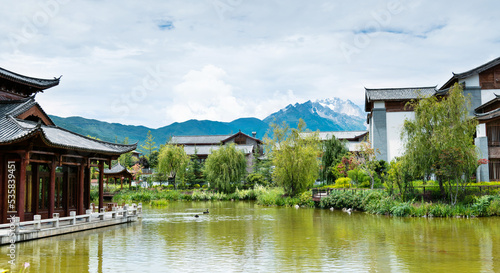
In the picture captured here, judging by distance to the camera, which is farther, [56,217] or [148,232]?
[148,232]

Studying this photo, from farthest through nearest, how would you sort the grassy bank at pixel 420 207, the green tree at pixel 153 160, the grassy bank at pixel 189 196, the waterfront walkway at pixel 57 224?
the green tree at pixel 153 160, the grassy bank at pixel 189 196, the grassy bank at pixel 420 207, the waterfront walkway at pixel 57 224

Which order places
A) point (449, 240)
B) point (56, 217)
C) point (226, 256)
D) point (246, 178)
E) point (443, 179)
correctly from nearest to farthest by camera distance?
point (226, 256) → point (449, 240) → point (56, 217) → point (443, 179) → point (246, 178)

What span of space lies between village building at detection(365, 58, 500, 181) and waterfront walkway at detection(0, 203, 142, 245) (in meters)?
15.3

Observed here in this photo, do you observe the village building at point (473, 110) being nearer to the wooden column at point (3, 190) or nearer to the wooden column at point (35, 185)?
the wooden column at point (35, 185)

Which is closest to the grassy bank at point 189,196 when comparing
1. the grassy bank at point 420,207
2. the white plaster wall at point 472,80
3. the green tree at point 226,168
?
the green tree at point 226,168

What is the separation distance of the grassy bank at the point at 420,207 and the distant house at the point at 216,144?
32.2 metres

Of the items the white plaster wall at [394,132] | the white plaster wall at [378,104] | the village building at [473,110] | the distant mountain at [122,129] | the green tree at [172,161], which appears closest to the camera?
the village building at [473,110]

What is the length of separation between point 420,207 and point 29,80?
18.3 m

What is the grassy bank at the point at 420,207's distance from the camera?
790 inches

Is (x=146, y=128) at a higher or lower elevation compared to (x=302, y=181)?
higher

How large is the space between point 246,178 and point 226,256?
1186 inches

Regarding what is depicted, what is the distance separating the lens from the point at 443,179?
70.7 ft

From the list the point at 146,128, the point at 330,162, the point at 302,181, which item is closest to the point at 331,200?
the point at 302,181

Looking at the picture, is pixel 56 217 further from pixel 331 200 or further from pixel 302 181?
pixel 302 181
